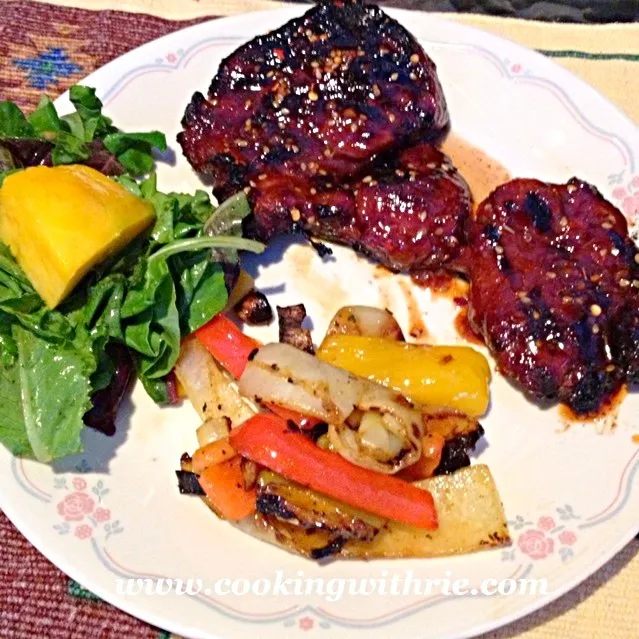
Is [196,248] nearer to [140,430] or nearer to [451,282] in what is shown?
[140,430]

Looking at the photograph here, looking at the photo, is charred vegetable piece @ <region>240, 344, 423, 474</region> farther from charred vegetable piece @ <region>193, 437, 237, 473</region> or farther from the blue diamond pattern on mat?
the blue diamond pattern on mat

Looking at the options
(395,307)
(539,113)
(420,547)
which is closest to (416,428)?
(420,547)

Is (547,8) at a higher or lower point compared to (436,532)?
Result: higher

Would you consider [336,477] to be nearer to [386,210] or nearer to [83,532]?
[83,532]

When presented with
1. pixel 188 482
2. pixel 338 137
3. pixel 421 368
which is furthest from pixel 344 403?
pixel 338 137

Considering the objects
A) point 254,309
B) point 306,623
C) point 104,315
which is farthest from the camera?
point 254,309

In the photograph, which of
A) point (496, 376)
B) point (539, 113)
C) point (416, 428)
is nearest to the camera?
point (416, 428)
